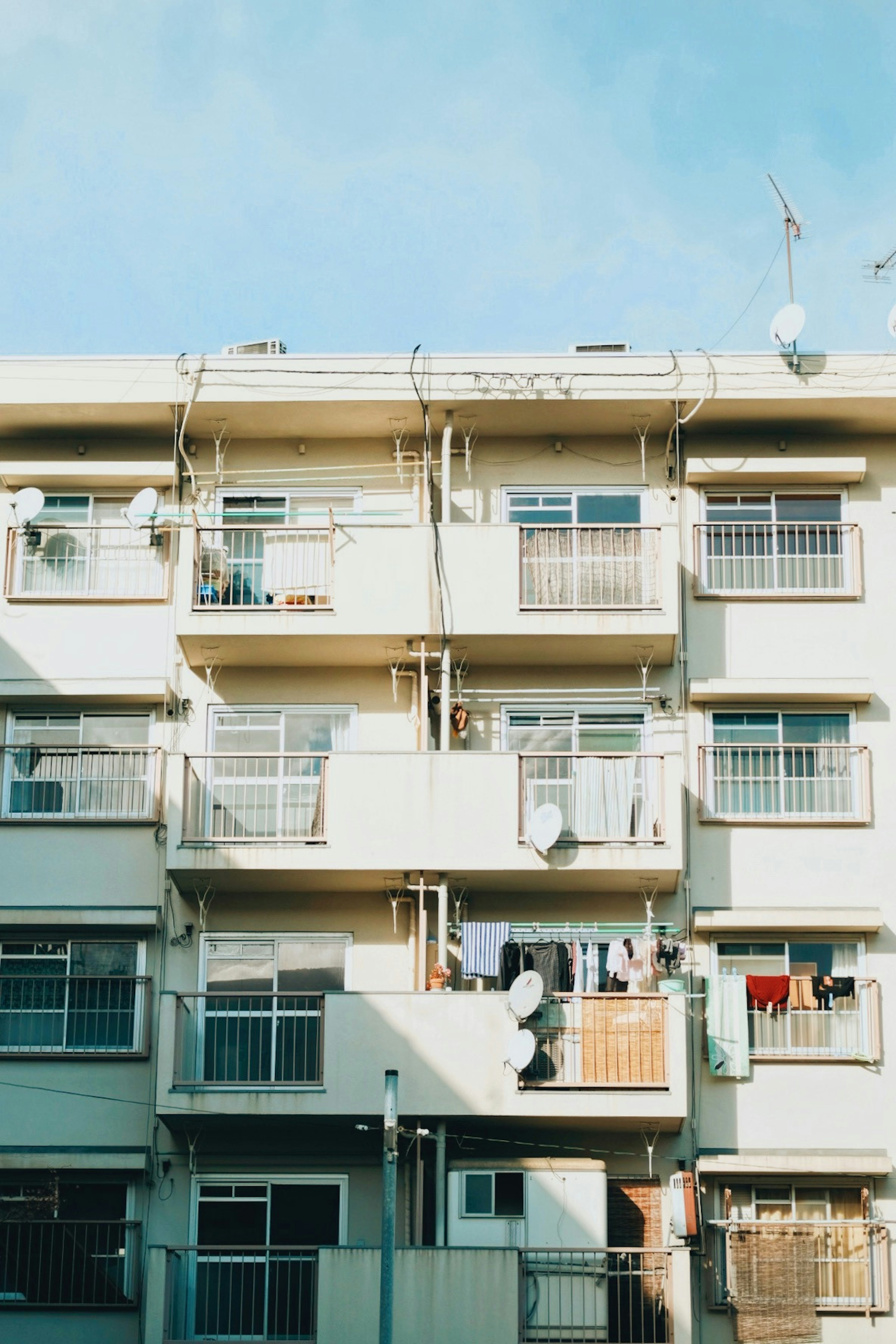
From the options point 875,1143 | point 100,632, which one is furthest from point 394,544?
point 875,1143

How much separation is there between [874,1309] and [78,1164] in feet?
32.9

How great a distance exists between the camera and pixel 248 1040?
25031 mm

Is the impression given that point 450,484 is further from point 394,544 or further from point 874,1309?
point 874,1309

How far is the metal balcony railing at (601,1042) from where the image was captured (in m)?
24.2

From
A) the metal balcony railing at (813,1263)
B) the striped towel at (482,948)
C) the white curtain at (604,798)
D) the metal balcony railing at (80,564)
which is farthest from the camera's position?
the metal balcony railing at (80,564)

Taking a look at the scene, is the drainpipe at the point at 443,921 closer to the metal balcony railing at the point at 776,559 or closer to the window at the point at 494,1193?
the window at the point at 494,1193

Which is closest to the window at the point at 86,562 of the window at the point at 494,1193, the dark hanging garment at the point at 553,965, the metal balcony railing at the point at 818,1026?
the dark hanging garment at the point at 553,965

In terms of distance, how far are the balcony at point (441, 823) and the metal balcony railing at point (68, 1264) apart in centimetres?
457

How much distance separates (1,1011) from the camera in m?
25.8

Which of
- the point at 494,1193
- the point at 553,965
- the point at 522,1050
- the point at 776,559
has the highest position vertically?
the point at 776,559

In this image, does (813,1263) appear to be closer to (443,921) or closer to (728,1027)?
(728,1027)

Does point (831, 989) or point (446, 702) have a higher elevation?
point (446, 702)

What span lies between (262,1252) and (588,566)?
9.76 meters

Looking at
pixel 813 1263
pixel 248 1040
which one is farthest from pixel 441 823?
pixel 813 1263
